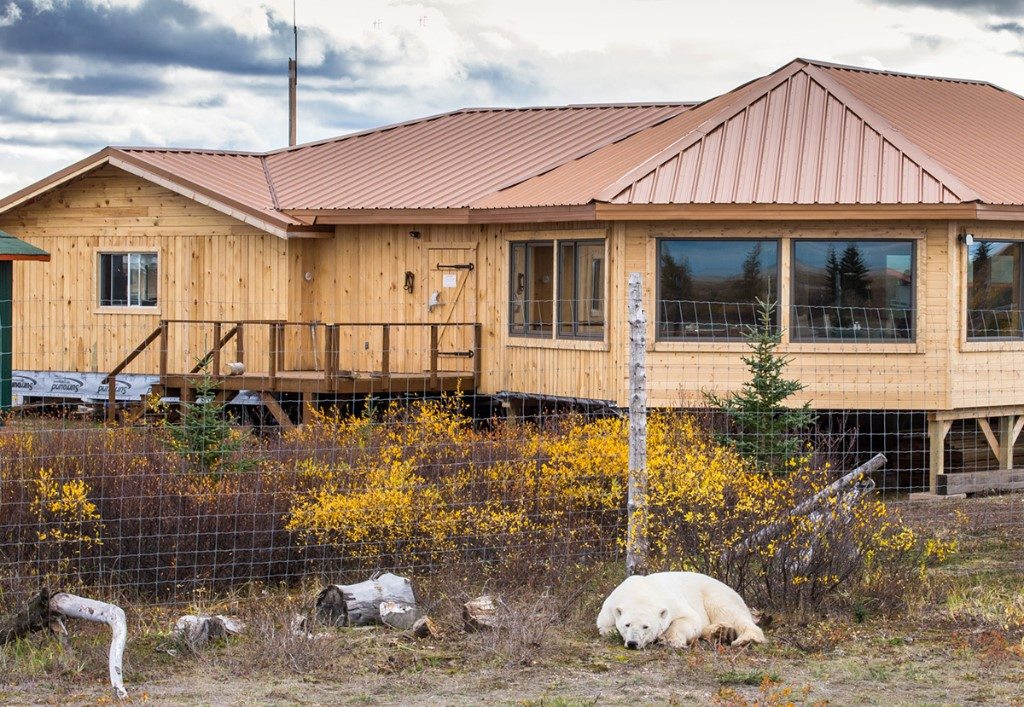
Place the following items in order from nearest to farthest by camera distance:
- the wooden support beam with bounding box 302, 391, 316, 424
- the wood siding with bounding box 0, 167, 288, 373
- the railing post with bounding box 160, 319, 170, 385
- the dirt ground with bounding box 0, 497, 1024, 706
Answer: the dirt ground with bounding box 0, 497, 1024, 706, the wooden support beam with bounding box 302, 391, 316, 424, the railing post with bounding box 160, 319, 170, 385, the wood siding with bounding box 0, 167, 288, 373

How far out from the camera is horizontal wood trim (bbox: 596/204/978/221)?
1681 centimetres

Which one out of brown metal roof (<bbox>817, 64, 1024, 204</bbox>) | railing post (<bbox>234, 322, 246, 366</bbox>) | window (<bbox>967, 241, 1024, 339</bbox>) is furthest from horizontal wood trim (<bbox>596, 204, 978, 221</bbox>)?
railing post (<bbox>234, 322, 246, 366</bbox>)

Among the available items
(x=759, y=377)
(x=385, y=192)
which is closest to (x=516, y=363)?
(x=385, y=192)

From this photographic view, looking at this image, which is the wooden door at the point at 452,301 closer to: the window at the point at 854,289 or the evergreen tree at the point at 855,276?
the window at the point at 854,289

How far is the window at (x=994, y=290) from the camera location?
1769cm

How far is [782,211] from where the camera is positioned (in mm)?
17062

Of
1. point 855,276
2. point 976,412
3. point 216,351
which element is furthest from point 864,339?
point 216,351

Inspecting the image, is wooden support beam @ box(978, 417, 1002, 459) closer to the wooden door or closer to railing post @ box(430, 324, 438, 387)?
the wooden door

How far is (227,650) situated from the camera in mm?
8117

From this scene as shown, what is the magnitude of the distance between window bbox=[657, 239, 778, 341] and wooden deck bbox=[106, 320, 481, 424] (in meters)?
2.89

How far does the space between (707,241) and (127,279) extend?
1016cm

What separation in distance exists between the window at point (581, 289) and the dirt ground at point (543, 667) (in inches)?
373

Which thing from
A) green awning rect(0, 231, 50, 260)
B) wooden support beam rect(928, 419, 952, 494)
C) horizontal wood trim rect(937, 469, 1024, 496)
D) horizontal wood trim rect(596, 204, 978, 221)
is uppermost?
horizontal wood trim rect(596, 204, 978, 221)

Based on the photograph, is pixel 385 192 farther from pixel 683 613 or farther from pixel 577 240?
pixel 683 613
